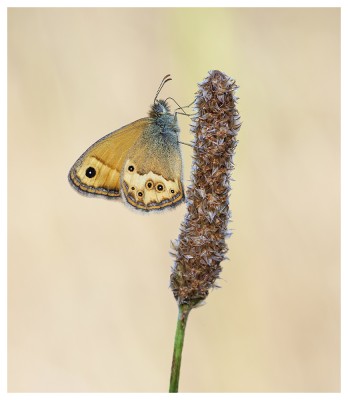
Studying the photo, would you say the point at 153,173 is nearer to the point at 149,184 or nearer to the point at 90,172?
the point at 149,184

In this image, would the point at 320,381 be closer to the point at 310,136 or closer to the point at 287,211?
the point at 287,211

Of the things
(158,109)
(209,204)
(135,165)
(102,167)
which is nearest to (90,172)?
(102,167)

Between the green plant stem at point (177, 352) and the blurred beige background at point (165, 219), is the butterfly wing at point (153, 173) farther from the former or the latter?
the green plant stem at point (177, 352)

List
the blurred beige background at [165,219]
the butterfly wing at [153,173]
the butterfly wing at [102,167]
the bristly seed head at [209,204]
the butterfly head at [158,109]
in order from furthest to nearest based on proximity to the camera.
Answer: the blurred beige background at [165,219] < the butterfly head at [158,109] < the butterfly wing at [102,167] < the butterfly wing at [153,173] < the bristly seed head at [209,204]

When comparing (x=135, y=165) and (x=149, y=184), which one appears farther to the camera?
(x=135, y=165)

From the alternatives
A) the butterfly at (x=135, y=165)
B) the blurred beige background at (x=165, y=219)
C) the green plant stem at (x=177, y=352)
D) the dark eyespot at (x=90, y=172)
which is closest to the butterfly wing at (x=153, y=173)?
the butterfly at (x=135, y=165)

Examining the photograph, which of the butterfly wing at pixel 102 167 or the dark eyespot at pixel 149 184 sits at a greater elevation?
the butterfly wing at pixel 102 167

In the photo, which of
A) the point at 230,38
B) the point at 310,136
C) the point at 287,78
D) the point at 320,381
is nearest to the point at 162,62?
the point at 230,38

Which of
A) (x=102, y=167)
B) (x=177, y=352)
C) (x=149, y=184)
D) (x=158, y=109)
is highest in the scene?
(x=158, y=109)

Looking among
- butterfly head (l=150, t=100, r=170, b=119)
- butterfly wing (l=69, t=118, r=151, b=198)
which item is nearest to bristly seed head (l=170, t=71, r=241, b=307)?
butterfly wing (l=69, t=118, r=151, b=198)
